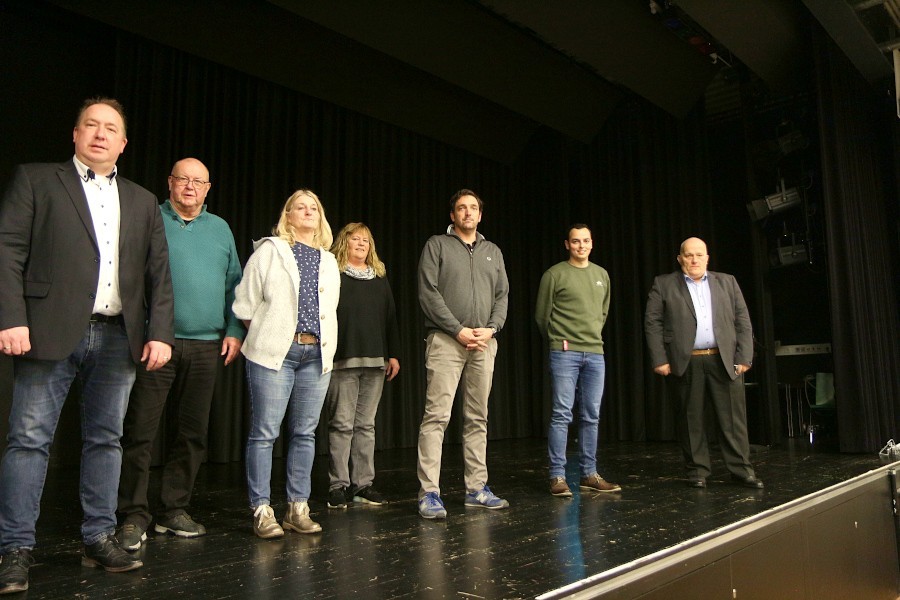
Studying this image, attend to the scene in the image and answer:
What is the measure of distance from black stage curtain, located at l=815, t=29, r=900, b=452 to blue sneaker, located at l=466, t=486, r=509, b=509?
10.2ft

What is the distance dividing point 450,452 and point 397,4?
133 inches

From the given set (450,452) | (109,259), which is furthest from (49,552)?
(450,452)

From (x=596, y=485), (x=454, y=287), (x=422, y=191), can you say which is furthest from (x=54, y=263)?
(x=422, y=191)

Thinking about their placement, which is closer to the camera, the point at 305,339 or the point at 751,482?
the point at 305,339

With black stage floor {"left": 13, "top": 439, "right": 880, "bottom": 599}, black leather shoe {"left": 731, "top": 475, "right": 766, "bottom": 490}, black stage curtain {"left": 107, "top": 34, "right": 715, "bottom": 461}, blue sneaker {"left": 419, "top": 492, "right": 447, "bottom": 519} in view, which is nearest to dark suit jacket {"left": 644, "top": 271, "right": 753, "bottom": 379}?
black leather shoe {"left": 731, "top": 475, "right": 766, "bottom": 490}

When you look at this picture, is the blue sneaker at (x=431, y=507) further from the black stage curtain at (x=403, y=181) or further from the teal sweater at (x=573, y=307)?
the black stage curtain at (x=403, y=181)

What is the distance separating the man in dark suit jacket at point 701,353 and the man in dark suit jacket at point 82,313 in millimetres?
2525

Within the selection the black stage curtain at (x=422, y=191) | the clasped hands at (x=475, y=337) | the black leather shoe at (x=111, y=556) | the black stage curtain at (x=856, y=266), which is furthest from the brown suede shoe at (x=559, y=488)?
the black stage curtain at (x=422, y=191)

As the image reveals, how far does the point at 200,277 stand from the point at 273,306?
0.98ft

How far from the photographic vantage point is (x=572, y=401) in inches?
129

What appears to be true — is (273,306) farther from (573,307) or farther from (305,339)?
(573,307)

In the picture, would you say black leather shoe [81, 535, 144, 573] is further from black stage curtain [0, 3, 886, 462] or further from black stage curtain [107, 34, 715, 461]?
black stage curtain [107, 34, 715, 461]

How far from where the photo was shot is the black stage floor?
176 cm

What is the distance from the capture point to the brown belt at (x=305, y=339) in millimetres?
2402
